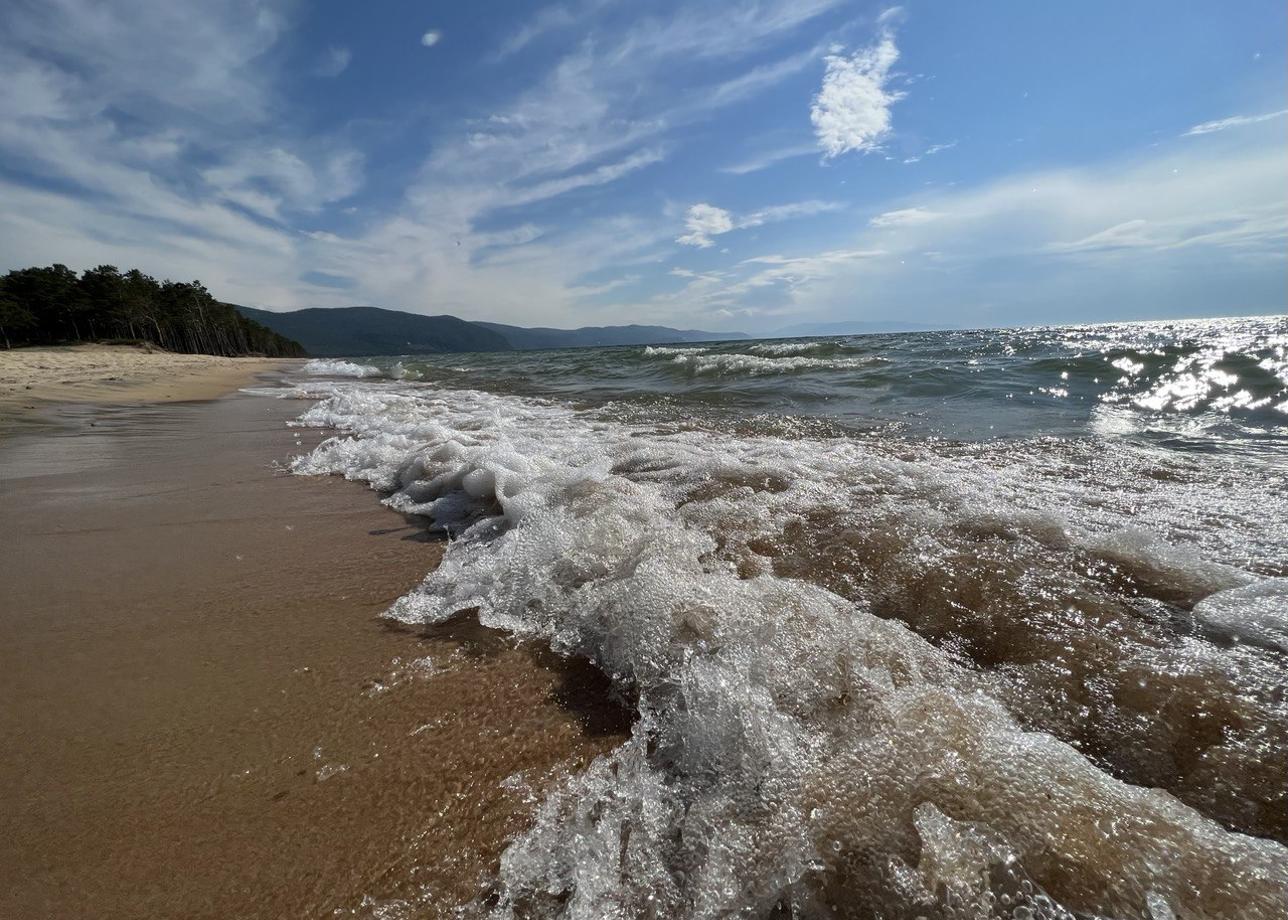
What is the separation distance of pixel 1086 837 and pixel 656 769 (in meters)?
0.86

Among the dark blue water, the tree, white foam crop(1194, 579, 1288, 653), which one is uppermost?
the tree

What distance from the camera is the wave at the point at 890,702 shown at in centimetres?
98

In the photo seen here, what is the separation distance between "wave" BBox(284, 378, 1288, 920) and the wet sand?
0.17 metres

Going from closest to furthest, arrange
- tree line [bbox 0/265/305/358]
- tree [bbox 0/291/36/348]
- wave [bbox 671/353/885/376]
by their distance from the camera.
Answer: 1. wave [bbox 671/353/885/376]
2. tree [bbox 0/291/36/348]
3. tree line [bbox 0/265/305/358]

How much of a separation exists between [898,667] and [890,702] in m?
0.20

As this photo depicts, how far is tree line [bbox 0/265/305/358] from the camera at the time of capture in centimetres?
4425

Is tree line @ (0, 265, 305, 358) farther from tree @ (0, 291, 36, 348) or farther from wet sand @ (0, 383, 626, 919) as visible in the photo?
wet sand @ (0, 383, 626, 919)

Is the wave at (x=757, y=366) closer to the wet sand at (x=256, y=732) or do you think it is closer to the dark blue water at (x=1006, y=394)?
the dark blue water at (x=1006, y=394)

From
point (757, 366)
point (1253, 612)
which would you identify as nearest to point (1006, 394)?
point (757, 366)

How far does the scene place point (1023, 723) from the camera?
1377mm

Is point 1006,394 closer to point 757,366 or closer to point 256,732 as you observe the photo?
point 757,366

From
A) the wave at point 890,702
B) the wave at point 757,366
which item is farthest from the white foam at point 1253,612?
the wave at point 757,366

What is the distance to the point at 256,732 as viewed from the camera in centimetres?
142

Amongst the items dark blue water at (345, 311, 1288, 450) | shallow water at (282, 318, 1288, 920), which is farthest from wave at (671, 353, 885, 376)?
shallow water at (282, 318, 1288, 920)
